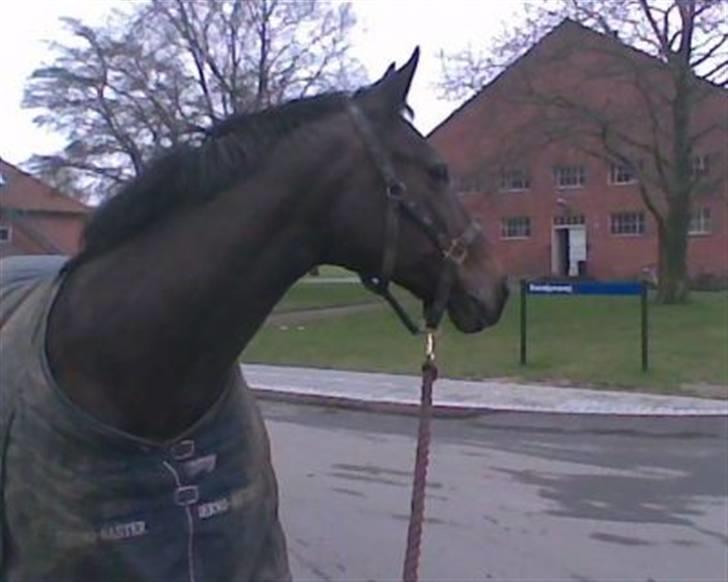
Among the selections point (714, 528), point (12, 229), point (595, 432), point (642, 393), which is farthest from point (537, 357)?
point (12, 229)

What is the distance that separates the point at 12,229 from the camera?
143ft

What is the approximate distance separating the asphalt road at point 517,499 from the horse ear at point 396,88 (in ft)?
11.1

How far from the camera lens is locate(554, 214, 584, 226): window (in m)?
49.2

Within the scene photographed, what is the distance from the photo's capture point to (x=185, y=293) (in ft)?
→ 9.05

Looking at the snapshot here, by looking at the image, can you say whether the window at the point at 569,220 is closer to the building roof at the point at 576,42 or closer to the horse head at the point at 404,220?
the building roof at the point at 576,42

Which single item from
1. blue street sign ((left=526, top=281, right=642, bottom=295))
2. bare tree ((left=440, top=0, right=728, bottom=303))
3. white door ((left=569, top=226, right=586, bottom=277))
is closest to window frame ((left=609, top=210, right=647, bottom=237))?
white door ((left=569, top=226, right=586, bottom=277))

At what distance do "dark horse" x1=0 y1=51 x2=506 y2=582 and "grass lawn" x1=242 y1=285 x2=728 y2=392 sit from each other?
8.45m

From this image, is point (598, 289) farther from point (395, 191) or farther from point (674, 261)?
point (674, 261)

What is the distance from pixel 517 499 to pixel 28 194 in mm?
44781

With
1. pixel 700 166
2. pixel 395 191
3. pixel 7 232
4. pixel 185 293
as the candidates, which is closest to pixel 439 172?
pixel 395 191

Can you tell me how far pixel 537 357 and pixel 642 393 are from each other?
4135mm

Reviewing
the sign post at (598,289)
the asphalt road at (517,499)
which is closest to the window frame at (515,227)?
the sign post at (598,289)

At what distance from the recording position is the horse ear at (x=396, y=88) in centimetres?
279

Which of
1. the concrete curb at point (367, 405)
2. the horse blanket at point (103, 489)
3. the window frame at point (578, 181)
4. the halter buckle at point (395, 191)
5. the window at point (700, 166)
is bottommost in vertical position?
the concrete curb at point (367, 405)
